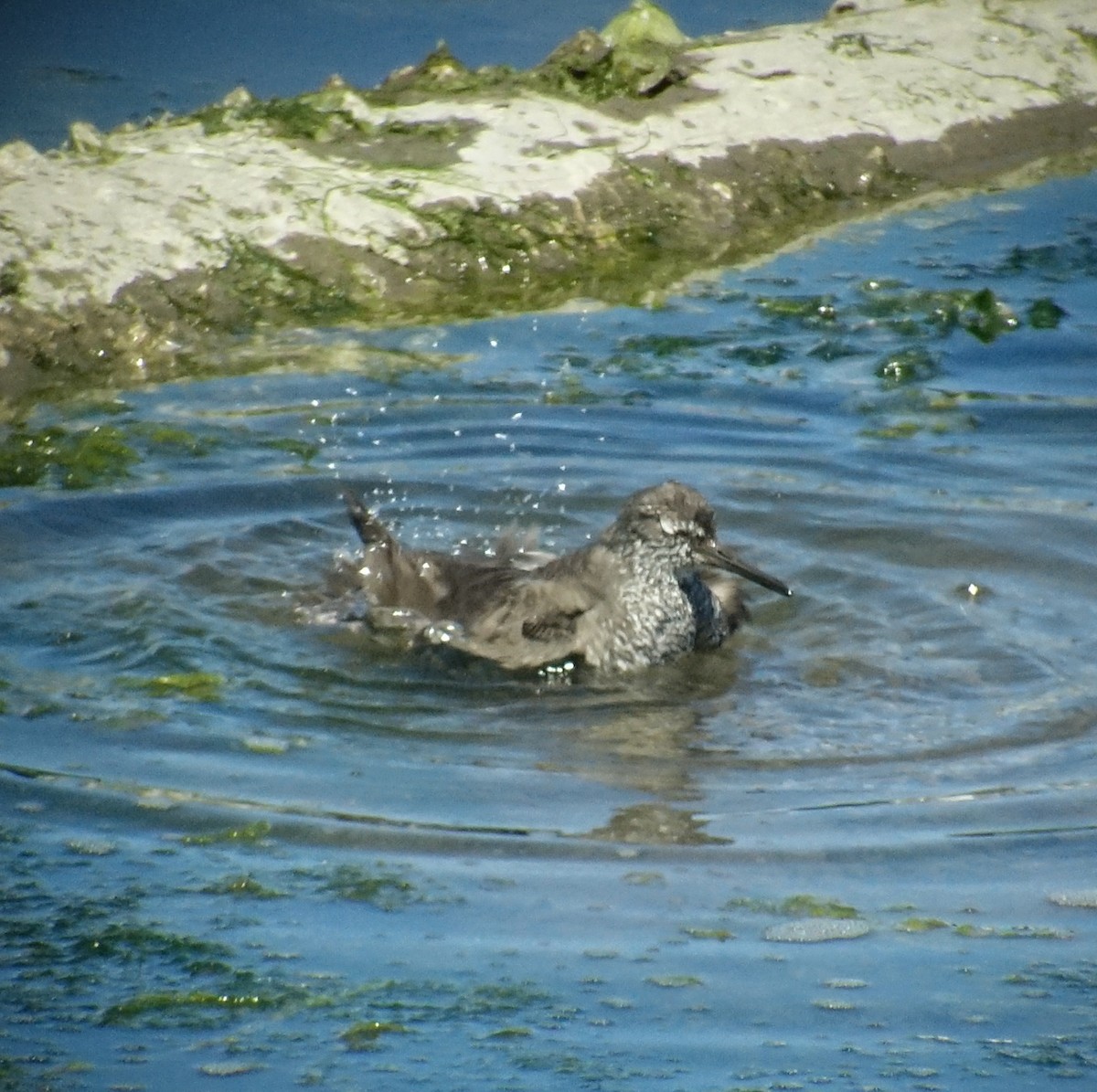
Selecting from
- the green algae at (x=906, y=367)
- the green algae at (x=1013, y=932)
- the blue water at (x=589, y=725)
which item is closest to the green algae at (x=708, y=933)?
the blue water at (x=589, y=725)

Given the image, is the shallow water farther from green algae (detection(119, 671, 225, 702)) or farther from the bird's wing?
the bird's wing

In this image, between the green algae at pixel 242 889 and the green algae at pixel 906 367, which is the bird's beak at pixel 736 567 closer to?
the green algae at pixel 906 367

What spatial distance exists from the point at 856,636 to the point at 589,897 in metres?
2.59

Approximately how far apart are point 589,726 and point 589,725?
1 centimetres

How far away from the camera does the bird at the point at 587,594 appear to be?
23.9 ft

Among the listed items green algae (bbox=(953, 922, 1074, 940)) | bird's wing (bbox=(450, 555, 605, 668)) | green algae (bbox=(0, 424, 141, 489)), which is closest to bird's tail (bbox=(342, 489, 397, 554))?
bird's wing (bbox=(450, 555, 605, 668))

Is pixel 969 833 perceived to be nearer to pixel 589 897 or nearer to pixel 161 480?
pixel 589 897

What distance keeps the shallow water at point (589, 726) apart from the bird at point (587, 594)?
0.17 m

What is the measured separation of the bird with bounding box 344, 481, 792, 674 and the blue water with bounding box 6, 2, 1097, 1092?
156 mm

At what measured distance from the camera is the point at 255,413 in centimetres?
940

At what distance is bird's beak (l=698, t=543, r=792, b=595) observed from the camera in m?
7.36

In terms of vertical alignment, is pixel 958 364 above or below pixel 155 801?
above

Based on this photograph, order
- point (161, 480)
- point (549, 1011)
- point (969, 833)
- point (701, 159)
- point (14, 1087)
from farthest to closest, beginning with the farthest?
point (701, 159) < point (161, 480) < point (969, 833) < point (549, 1011) < point (14, 1087)

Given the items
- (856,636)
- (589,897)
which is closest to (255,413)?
(856,636)
